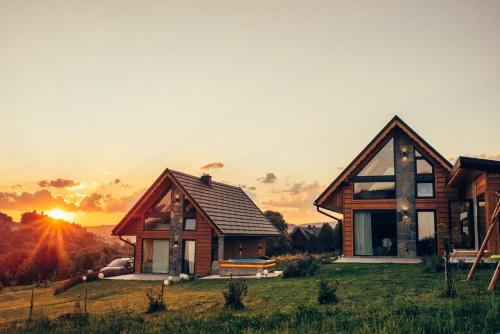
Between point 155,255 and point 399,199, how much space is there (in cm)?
1411

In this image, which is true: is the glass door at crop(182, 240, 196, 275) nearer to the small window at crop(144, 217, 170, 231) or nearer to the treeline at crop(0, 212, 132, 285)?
the small window at crop(144, 217, 170, 231)

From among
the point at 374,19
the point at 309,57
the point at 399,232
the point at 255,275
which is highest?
the point at 374,19

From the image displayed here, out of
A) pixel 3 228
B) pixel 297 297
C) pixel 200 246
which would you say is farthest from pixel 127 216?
pixel 3 228

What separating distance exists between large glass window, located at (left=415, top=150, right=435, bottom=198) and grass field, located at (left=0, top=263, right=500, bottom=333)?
534 cm

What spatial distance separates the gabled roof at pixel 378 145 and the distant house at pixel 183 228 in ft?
20.4

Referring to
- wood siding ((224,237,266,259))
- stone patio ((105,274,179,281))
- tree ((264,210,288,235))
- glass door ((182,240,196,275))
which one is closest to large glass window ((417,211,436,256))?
→ wood siding ((224,237,266,259))

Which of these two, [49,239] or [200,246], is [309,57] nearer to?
[200,246]

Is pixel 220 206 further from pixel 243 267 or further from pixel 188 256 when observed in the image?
pixel 243 267

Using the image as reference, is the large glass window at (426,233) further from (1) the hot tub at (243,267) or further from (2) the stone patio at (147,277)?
(2) the stone patio at (147,277)

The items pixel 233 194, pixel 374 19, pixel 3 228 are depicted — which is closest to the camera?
pixel 374 19

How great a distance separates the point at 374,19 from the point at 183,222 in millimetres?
14774

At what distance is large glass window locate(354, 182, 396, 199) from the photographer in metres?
22.8

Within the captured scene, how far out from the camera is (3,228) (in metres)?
98.0

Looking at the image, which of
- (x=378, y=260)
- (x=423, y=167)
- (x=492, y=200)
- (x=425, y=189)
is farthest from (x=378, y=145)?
(x=492, y=200)
